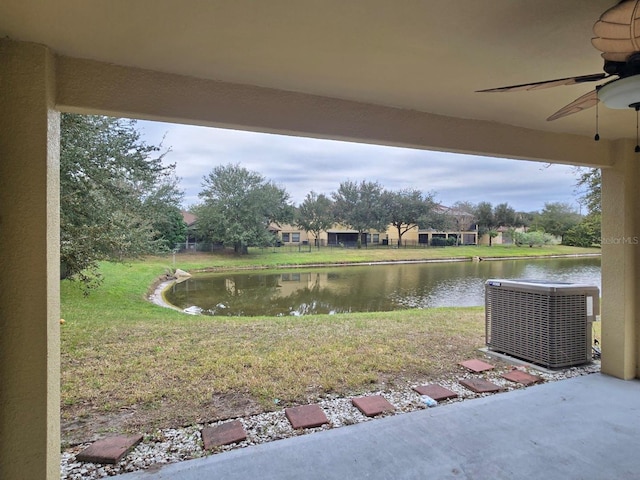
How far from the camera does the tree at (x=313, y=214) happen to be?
26.6 metres

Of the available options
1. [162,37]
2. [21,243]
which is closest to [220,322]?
[21,243]

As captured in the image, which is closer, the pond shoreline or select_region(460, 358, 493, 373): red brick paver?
select_region(460, 358, 493, 373): red brick paver

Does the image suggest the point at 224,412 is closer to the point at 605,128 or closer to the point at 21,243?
the point at 21,243

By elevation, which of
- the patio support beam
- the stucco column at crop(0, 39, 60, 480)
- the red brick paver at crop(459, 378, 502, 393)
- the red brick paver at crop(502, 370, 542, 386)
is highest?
the patio support beam

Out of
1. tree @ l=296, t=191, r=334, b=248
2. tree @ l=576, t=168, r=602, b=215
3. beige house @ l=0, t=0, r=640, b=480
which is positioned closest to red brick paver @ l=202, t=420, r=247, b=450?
beige house @ l=0, t=0, r=640, b=480

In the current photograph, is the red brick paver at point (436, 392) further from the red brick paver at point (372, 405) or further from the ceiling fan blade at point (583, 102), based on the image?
the ceiling fan blade at point (583, 102)

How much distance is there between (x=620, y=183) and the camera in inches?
121

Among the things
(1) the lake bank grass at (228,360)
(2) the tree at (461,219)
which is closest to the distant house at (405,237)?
(2) the tree at (461,219)

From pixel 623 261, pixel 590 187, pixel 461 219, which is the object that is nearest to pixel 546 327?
pixel 623 261

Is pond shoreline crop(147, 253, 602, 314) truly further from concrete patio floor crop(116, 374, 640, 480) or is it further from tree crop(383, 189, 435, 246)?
→ concrete patio floor crop(116, 374, 640, 480)

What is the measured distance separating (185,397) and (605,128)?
3969mm

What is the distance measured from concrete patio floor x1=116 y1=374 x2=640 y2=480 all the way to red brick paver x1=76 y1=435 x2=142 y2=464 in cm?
21

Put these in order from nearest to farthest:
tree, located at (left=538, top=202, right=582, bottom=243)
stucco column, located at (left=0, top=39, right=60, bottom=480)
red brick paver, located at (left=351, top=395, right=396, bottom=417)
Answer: stucco column, located at (left=0, top=39, right=60, bottom=480)
red brick paver, located at (left=351, top=395, right=396, bottom=417)
tree, located at (left=538, top=202, right=582, bottom=243)

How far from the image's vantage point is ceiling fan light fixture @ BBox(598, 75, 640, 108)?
1224 millimetres
